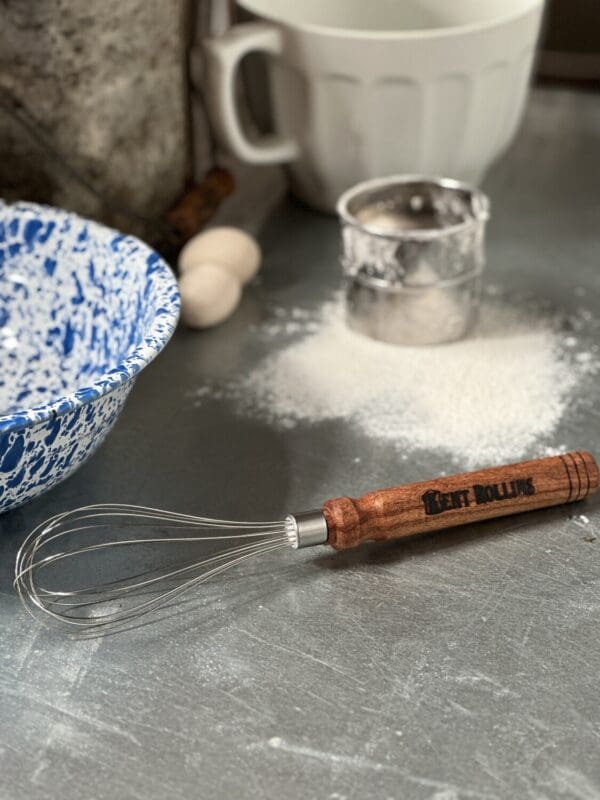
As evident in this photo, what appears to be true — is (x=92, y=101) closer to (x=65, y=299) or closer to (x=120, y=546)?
(x=65, y=299)

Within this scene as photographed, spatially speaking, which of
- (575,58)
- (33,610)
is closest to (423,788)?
Result: (33,610)

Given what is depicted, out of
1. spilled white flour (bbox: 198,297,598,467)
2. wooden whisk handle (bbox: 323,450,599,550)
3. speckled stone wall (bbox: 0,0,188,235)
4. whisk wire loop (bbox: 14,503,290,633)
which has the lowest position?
spilled white flour (bbox: 198,297,598,467)

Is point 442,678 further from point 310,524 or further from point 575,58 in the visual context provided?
point 575,58

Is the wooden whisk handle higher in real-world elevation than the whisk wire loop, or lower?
higher

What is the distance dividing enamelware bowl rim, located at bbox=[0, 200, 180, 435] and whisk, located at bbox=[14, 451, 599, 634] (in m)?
0.07

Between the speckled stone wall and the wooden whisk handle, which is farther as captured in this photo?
the speckled stone wall

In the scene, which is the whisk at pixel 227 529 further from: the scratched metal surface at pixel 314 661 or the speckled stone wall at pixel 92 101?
the speckled stone wall at pixel 92 101

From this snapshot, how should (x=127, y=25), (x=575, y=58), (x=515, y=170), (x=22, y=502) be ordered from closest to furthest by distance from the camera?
(x=22, y=502), (x=127, y=25), (x=515, y=170), (x=575, y=58)

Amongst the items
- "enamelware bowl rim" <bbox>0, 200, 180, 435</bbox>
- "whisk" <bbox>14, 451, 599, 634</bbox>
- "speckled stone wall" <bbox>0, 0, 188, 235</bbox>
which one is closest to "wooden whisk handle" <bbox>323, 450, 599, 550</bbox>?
"whisk" <bbox>14, 451, 599, 634</bbox>

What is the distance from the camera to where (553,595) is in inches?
20.1

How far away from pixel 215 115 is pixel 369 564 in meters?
0.41

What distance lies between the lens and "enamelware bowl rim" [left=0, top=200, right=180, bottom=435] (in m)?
0.46

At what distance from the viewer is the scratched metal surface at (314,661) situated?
424mm

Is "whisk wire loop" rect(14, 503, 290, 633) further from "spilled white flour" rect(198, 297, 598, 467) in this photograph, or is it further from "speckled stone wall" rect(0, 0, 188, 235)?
"speckled stone wall" rect(0, 0, 188, 235)
